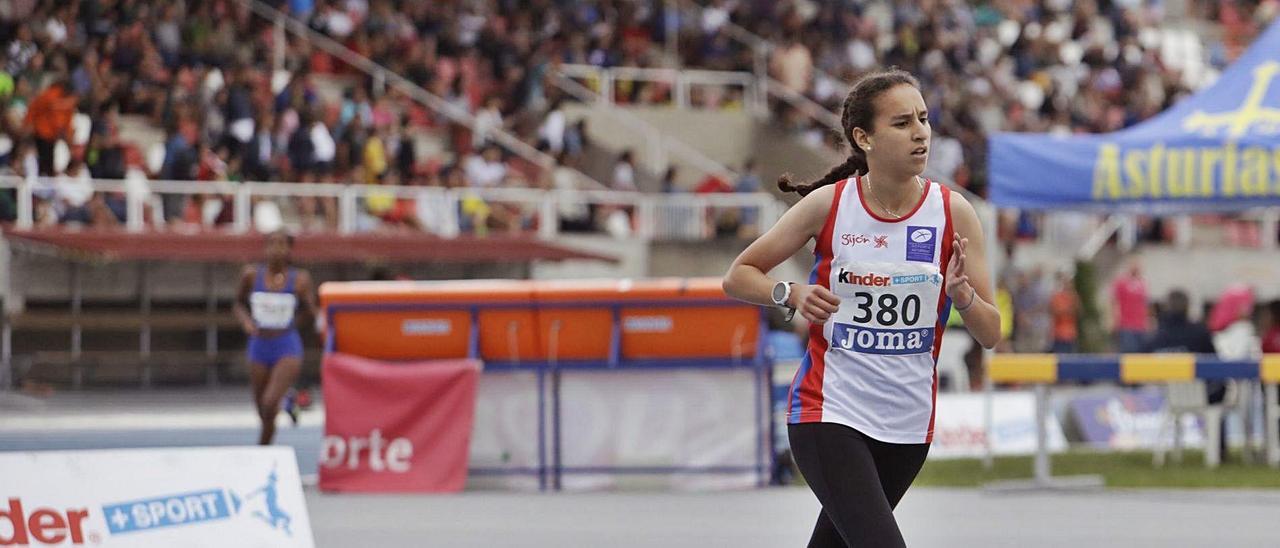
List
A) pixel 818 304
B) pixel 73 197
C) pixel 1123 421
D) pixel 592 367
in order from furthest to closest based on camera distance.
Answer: pixel 73 197 < pixel 1123 421 < pixel 592 367 < pixel 818 304

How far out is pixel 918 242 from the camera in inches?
237

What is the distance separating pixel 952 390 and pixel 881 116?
814 inches

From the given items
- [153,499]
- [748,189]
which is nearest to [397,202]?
[748,189]

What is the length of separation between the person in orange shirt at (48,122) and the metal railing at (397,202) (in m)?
0.41

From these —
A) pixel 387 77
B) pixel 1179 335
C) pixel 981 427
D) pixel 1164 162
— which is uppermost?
pixel 387 77

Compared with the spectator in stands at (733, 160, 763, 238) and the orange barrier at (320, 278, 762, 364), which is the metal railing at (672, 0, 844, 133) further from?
the orange barrier at (320, 278, 762, 364)

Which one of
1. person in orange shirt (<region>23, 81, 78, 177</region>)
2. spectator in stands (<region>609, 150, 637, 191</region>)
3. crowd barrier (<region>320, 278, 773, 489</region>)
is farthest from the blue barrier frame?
spectator in stands (<region>609, 150, 637, 191</region>)

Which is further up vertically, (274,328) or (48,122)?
(48,122)

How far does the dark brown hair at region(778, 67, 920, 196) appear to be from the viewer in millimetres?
6098

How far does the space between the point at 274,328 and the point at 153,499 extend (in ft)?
25.8

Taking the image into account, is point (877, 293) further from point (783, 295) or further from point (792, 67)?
point (792, 67)

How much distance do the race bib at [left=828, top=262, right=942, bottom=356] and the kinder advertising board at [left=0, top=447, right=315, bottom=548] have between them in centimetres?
303

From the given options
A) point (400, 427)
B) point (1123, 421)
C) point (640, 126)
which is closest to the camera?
point (400, 427)

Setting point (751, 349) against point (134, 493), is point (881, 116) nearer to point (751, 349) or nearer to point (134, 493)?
point (134, 493)
